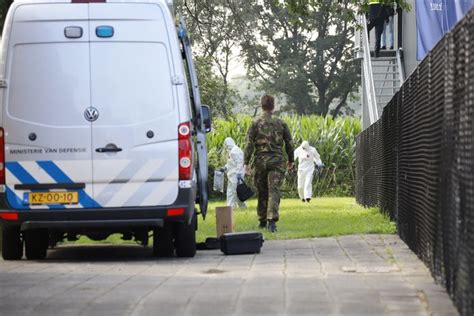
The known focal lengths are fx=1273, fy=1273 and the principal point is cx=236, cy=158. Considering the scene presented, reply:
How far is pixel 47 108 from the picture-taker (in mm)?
12391

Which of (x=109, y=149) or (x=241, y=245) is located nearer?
(x=109, y=149)

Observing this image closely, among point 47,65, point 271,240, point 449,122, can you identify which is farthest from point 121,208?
point 449,122

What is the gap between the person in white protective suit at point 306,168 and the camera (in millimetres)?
36219

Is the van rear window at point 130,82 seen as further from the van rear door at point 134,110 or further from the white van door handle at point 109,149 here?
the white van door handle at point 109,149

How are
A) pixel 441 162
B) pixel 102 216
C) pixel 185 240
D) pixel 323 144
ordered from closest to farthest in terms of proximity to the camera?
pixel 441 162 → pixel 102 216 → pixel 185 240 → pixel 323 144

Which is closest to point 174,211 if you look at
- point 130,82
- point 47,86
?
point 130,82

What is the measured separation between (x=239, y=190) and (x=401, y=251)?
529 centimetres

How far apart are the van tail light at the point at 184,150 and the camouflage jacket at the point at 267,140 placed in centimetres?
498

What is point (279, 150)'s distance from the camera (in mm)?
17609

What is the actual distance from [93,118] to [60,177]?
0.67 meters

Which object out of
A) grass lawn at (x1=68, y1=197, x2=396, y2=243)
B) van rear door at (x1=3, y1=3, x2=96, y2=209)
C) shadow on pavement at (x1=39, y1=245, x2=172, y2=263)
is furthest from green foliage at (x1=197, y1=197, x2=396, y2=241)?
van rear door at (x1=3, y1=3, x2=96, y2=209)

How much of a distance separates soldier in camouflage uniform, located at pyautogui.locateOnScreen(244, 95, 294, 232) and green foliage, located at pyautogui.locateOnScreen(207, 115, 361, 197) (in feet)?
80.6

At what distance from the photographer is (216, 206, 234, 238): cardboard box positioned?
1563cm

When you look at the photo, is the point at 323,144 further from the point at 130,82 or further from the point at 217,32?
the point at 130,82
